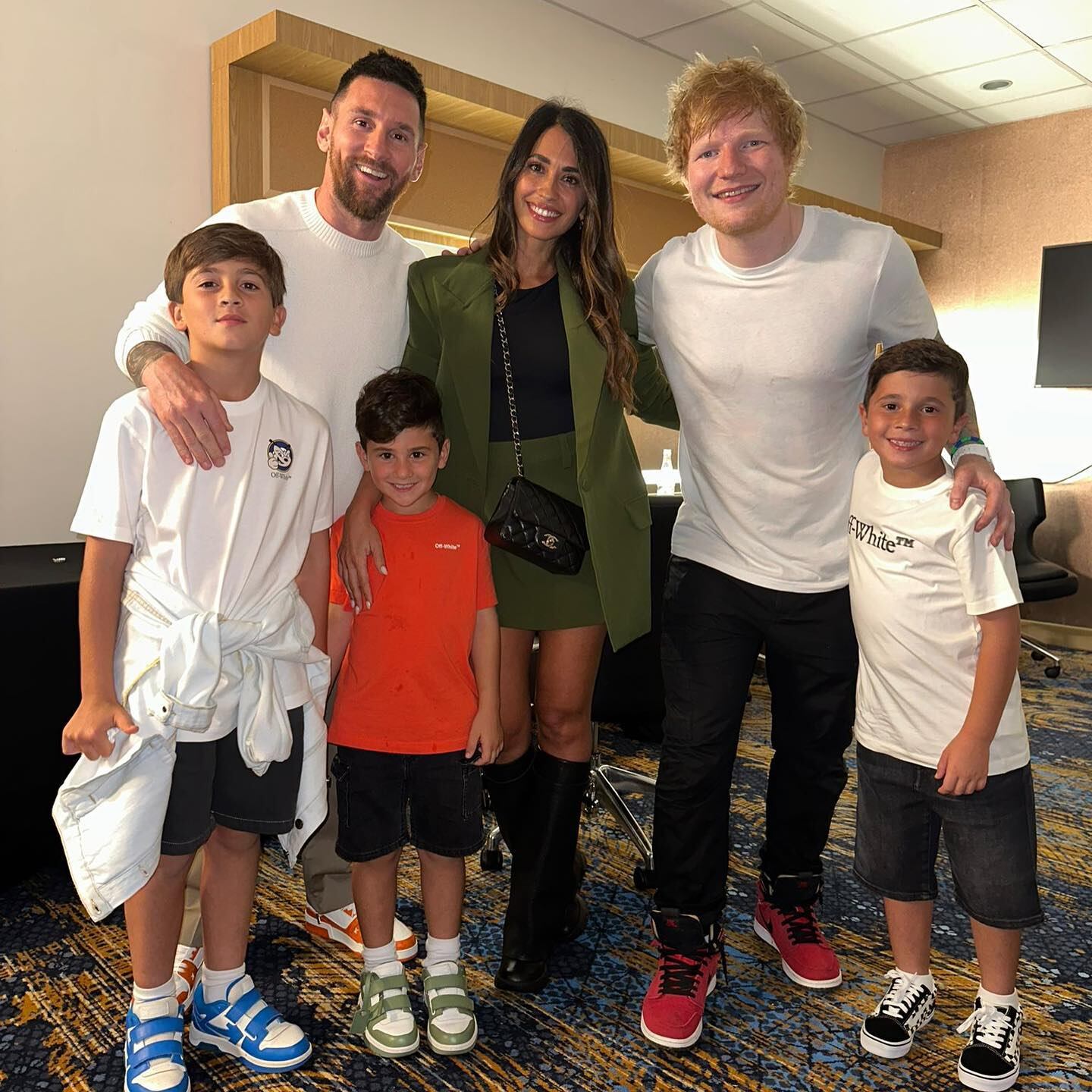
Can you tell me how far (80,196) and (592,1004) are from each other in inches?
104

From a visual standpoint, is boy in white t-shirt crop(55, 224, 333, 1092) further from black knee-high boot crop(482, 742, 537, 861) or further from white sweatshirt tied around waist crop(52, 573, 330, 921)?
black knee-high boot crop(482, 742, 537, 861)

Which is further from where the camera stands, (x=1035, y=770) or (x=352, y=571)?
(x=1035, y=770)

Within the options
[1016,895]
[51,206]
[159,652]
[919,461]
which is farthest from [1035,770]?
[51,206]

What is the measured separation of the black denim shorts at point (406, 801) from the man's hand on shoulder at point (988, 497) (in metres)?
0.88

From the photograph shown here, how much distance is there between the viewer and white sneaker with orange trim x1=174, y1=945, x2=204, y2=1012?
168 centimetres

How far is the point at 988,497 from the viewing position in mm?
1486

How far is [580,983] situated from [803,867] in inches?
18.8

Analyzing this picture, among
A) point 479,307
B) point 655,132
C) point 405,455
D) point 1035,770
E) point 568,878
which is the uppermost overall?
point 655,132

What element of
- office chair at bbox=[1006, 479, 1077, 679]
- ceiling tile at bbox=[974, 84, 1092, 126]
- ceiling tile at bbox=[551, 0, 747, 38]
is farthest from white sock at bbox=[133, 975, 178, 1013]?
ceiling tile at bbox=[974, 84, 1092, 126]

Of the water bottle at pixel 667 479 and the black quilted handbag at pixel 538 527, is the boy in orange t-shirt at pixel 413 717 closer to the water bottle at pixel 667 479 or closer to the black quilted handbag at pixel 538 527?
the black quilted handbag at pixel 538 527

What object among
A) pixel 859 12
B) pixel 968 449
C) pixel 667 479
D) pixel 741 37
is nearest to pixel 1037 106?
pixel 859 12

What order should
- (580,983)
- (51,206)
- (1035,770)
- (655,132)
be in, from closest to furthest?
(580,983) < (51,206) < (1035,770) < (655,132)

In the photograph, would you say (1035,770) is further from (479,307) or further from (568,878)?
(479,307)

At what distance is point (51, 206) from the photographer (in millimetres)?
2887
